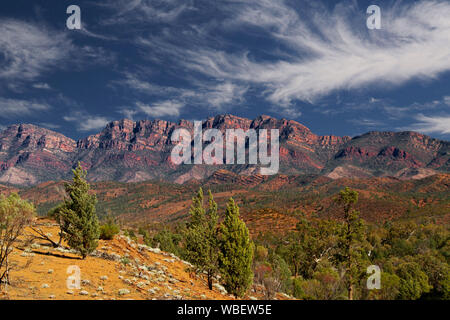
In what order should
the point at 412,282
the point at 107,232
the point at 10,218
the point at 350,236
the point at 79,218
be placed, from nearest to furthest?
the point at 10,218
the point at 79,218
the point at 107,232
the point at 350,236
the point at 412,282

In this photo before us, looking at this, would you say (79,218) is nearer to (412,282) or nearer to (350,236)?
(350,236)

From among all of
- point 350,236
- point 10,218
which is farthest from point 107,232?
point 350,236

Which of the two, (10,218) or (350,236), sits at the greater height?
(10,218)

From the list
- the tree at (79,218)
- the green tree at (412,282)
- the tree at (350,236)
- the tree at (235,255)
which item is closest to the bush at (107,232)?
the tree at (79,218)

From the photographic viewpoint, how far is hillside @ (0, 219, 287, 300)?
13828 mm

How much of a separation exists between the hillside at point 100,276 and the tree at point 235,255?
1696 mm

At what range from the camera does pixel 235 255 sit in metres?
21.8

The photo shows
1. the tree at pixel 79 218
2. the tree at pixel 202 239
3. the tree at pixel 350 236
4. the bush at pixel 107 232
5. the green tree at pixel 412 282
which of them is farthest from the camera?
the green tree at pixel 412 282

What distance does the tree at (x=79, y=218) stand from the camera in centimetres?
2005

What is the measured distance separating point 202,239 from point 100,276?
8275mm

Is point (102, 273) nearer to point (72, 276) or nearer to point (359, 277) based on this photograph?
point (72, 276)

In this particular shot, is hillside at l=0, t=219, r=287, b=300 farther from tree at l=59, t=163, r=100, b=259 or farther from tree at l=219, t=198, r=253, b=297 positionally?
tree at l=219, t=198, r=253, b=297

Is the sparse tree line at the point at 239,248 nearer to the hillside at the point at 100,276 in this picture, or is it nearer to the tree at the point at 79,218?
the tree at the point at 79,218
